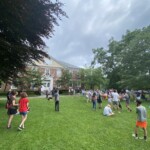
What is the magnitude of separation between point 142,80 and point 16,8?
33.4 m

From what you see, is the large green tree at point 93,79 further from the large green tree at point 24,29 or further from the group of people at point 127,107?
the large green tree at point 24,29

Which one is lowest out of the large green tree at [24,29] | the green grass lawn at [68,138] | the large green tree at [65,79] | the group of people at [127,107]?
the green grass lawn at [68,138]

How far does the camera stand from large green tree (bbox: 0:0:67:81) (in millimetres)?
14305

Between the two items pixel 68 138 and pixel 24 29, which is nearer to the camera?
pixel 68 138

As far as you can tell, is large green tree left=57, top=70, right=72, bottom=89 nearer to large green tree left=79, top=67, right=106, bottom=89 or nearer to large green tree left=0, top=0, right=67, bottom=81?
large green tree left=79, top=67, right=106, bottom=89

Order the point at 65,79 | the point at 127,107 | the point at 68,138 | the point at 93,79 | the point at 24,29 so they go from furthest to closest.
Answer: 1. the point at 93,79
2. the point at 65,79
3. the point at 127,107
4. the point at 24,29
5. the point at 68,138

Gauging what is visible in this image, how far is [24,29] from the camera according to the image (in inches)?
640

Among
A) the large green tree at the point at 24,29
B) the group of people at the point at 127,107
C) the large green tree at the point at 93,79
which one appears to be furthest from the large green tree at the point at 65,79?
the large green tree at the point at 24,29

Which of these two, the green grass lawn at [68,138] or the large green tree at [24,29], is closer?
the green grass lawn at [68,138]

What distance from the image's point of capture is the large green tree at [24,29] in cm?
1430

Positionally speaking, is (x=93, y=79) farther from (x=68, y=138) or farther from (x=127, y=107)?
(x=68, y=138)

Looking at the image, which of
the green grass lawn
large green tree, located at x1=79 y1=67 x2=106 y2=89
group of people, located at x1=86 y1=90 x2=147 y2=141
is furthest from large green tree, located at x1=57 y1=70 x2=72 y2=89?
the green grass lawn

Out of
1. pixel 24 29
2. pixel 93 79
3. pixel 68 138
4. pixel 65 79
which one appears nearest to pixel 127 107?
pixel 24 29

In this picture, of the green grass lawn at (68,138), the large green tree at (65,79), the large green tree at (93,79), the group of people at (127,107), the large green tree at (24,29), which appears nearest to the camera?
the green grass lawn at (68,138)
